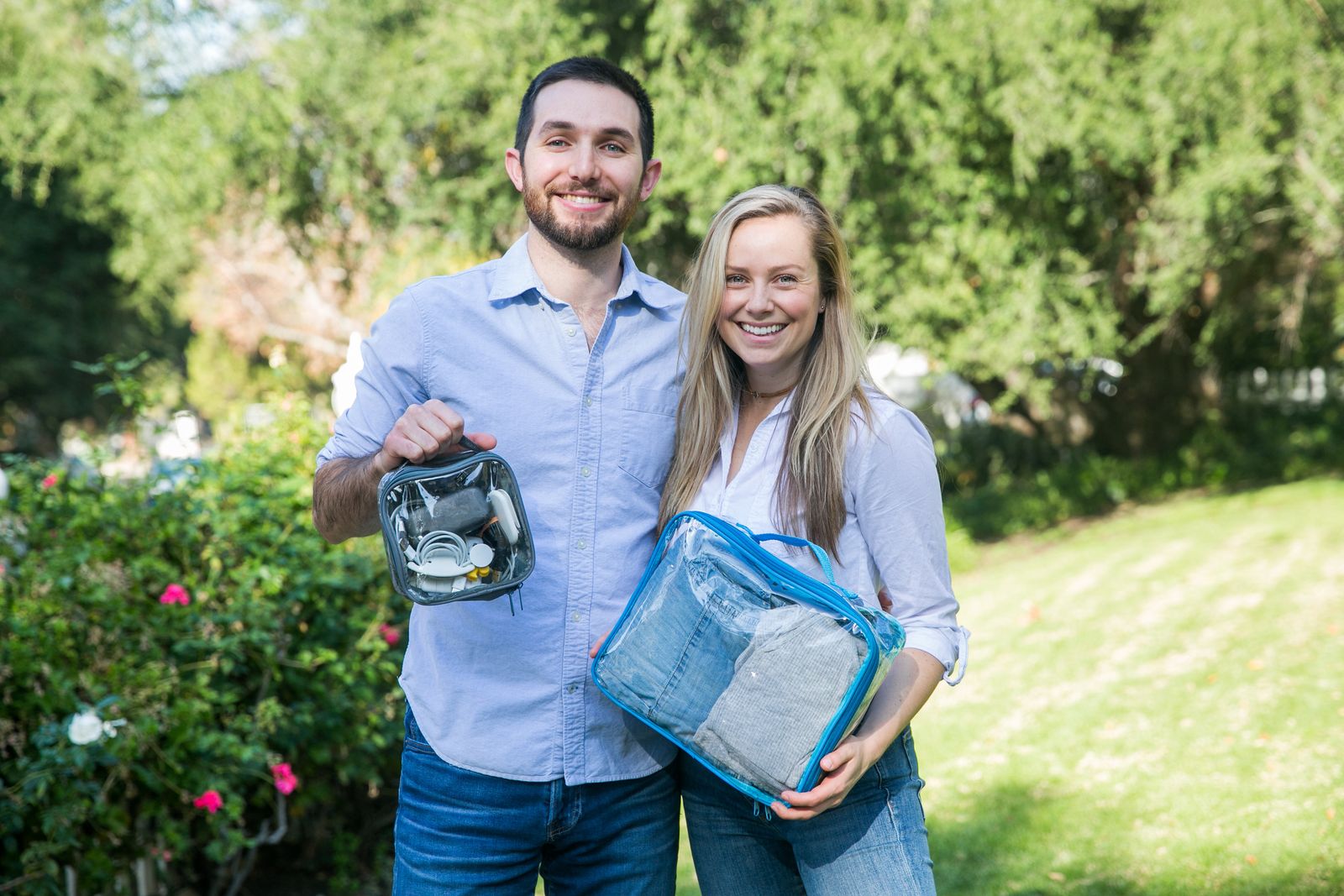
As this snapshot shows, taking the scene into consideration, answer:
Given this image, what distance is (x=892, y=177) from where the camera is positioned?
9.35 m

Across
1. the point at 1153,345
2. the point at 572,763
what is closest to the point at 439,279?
the point at 572,763

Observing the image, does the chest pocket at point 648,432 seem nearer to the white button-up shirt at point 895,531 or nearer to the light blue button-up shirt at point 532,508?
the light blue button-up shirt at point 532,508

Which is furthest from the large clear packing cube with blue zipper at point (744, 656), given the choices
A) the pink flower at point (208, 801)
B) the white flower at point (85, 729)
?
the pink flower at point (208, 801)

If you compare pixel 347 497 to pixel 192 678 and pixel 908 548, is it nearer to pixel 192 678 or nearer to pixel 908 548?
pixel 908 548

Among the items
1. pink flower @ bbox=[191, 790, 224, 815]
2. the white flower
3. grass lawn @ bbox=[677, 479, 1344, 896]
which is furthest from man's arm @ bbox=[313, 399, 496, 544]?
grass lawn @ bbox=[677, 479, 1344, 896]

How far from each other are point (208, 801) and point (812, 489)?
218 centimetres

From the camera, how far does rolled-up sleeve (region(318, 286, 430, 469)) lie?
2.08 metres

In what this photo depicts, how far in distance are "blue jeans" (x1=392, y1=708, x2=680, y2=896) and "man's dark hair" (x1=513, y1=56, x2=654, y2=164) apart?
3.87 ft

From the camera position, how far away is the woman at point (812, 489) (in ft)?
6.60

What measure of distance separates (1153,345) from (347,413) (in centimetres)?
1392

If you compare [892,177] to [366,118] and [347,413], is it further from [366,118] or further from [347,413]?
[347,413]

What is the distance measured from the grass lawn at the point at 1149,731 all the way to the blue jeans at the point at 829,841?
2.44m

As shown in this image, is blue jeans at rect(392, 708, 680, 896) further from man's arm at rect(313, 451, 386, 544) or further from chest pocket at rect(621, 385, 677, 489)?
chest pocket at rect(621, 385, 677, 489)

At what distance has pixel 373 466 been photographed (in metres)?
1.92
